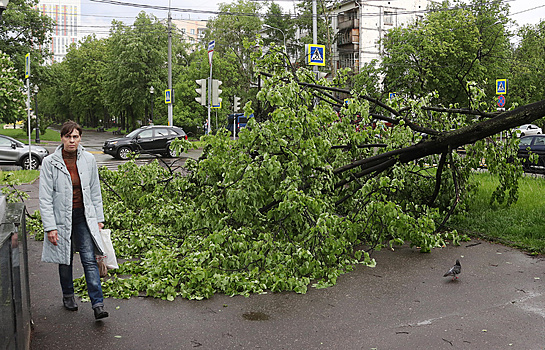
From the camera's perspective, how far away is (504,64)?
121 feet

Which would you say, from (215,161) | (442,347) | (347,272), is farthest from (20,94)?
(442,347)

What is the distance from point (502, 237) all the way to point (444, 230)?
0.91 meters

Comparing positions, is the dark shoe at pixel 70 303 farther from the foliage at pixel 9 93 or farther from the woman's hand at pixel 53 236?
the foliage at pixel 9 93

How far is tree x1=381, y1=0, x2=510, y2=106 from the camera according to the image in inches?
1281

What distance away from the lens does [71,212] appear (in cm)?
511

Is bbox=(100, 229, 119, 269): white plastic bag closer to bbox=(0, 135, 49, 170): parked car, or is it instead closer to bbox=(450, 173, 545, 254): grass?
bbox=(450, 173, 545, 254): grass

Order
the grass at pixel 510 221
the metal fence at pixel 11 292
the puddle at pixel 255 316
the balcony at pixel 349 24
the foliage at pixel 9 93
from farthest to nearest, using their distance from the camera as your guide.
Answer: the balcony at pixel 349 24
the foliage at pixel 9 93
the grass at pixel 510 221
the puddle at pixel 255 316
the metal fence at pixel 11 292

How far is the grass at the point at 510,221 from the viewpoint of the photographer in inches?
312

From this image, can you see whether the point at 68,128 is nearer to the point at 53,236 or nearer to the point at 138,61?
the point at 53,236

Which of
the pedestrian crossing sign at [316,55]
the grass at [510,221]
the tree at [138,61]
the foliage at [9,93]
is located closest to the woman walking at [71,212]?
the grass at [510,221]

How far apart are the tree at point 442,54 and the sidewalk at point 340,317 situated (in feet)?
86.9

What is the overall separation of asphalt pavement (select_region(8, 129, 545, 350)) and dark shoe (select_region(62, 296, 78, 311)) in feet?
0.20

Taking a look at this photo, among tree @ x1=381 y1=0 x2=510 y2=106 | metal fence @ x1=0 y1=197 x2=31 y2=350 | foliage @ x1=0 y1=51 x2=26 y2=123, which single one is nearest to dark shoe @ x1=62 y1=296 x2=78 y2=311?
metal fence @ x1=0 y1=197 x2=31 y2=350

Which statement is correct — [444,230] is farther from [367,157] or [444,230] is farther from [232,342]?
[232,342]
